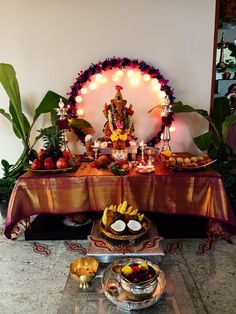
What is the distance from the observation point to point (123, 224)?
84.0 inches

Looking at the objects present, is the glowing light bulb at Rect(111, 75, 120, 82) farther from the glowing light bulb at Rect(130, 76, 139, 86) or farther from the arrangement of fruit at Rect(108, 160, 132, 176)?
the arrangement of fruit at Rect(108, 160, 132, 176)

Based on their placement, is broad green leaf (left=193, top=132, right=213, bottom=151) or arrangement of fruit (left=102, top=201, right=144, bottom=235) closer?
arrangement of fruit (left=102, top=201, right=144, bottom=235)

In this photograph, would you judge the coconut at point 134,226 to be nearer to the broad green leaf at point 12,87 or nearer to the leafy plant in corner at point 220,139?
the leafy plant in corner at point 220,139

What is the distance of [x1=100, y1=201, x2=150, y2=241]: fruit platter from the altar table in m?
0.19

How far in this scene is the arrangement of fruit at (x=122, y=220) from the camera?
2112 millimetres

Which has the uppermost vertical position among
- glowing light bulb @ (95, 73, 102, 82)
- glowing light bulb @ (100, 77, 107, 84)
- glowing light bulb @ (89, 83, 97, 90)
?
glowing light bulb @ (95, 73, 102, 82)

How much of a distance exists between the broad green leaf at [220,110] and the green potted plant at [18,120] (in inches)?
59.2

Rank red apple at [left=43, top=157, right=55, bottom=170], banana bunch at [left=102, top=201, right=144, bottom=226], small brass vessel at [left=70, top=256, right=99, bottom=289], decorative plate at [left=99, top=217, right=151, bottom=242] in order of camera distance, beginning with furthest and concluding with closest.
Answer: red apple at [left=43, top=157, right=55, bottom=170], banana bunch at [left=102, top=201, right=144, bottom=226], decorative plate at [left=99, top=217, right=151, bottom=242], small brass vessel at [left=70, top=256, right=99, bottom=289]

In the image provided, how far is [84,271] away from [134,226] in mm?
579

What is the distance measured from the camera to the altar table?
242 cm

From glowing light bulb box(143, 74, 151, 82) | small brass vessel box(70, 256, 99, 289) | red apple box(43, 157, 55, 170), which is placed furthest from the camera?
glowing light bulb box(143, 74, 151, 82)

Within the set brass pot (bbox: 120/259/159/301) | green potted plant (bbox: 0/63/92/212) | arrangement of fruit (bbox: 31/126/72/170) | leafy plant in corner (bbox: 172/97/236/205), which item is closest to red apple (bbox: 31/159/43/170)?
arrangement of fruit (bbox: 31/126/72/170)

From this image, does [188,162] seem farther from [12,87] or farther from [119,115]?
[12,87]

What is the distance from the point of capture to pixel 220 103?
305cm
